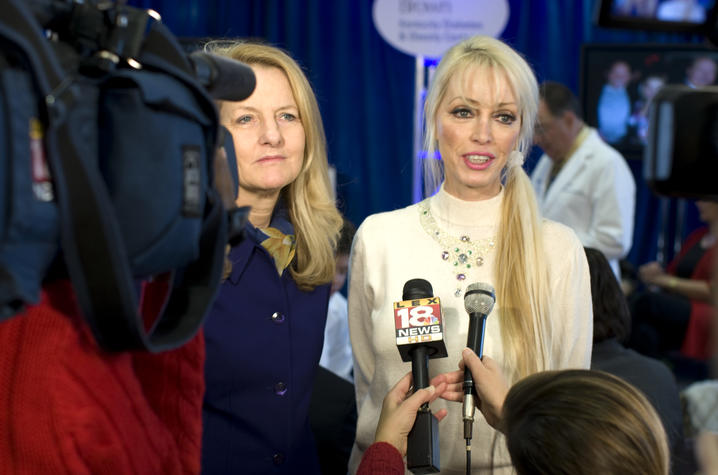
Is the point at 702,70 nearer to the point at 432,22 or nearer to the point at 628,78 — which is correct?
the point at 628,78

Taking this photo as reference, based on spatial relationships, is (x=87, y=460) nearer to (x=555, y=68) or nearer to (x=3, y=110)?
(x=3, y=110)

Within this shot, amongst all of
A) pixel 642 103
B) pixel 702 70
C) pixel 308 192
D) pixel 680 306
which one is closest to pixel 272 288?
pixel 308 192

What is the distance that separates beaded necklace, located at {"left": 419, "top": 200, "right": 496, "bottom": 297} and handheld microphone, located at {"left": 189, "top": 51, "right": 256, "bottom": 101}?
3.10 feet

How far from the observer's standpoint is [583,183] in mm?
3926

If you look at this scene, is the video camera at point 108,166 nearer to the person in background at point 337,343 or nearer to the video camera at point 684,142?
the video camera at point 684,142

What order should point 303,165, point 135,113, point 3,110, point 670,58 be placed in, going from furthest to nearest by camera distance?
point 670,58
point 303,165
point 135,113
point 3,110

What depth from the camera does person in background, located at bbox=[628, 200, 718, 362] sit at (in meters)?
4.54

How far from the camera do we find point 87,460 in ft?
2.73

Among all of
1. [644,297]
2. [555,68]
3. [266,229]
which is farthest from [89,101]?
[555,68]

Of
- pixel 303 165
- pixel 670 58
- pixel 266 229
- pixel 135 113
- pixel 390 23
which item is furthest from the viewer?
pixel 670 58

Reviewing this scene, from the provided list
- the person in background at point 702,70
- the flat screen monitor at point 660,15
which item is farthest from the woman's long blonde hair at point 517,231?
the person in background at point 702,70

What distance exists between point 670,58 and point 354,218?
8.60ft

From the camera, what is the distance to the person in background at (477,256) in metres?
1.69

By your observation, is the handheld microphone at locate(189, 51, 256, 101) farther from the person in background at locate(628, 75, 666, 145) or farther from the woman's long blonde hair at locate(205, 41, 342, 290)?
the person in background at locate(628, 75, 666, 145)
